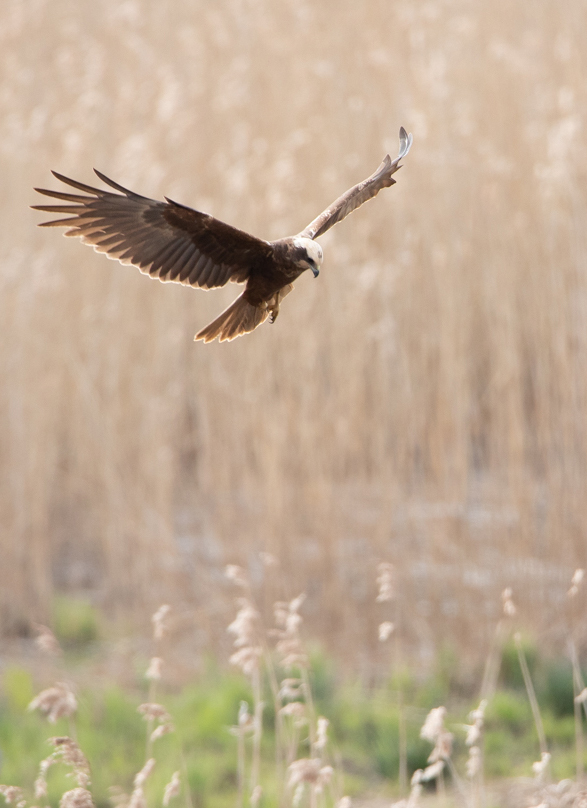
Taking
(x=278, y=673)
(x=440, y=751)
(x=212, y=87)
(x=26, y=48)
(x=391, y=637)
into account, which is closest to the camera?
(x=440, y=751)

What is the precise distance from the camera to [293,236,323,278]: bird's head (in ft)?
4.90

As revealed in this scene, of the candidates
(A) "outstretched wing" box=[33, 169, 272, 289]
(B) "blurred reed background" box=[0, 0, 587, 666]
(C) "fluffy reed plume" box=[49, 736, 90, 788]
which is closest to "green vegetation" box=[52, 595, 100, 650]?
(B) "blurred reed background" box=[0, 0, 587, 666]

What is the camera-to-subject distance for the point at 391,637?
3.71 metres

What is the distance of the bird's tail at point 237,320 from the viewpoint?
175 cm

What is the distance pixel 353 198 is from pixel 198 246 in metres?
0.30

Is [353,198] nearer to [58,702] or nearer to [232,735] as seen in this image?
[58,702]

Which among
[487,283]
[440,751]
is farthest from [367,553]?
[440,751]

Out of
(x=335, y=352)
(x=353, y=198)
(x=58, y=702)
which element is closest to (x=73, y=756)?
(x=58, y=702)

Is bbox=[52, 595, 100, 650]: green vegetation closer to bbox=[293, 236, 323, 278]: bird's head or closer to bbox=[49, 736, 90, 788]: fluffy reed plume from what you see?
bbox=[49, 736, 90, 788]: fluffy reed plume

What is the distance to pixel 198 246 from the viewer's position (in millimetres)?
1719

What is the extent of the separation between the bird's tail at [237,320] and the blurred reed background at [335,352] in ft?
5.89

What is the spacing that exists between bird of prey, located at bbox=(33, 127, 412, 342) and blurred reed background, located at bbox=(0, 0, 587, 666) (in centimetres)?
183

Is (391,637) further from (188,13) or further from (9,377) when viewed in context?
(188,13)

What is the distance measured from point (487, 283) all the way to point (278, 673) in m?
1.60
